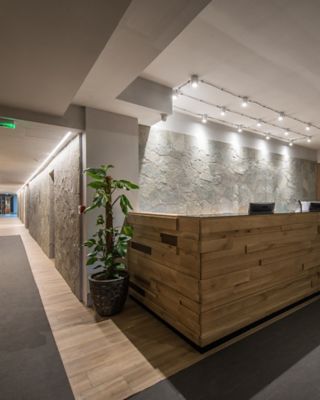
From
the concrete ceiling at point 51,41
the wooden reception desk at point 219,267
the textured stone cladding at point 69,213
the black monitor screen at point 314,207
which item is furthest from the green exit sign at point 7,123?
the black monitor screen at point 314,207

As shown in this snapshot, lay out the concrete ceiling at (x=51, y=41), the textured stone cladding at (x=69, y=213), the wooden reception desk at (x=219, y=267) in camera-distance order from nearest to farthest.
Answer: the concrete ceiling at (x=51, y=41) → the wooden reception desk at (x=219, y=267) → the textured stone cladding at (x=69, y=213)

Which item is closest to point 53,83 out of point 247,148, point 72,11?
point 72,11

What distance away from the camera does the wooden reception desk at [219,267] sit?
83.7 inches

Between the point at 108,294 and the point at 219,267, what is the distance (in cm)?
139

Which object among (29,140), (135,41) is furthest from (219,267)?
(29,140)

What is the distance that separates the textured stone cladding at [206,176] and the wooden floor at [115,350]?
1765mm

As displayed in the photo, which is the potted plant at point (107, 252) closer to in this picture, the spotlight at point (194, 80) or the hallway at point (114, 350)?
the hallway at point (114, 350)

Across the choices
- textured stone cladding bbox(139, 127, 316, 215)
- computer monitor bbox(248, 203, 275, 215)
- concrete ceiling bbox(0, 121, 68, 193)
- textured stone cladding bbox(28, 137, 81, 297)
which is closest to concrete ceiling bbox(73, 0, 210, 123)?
concrete ceiling bbox(0, 121, 68, 193)

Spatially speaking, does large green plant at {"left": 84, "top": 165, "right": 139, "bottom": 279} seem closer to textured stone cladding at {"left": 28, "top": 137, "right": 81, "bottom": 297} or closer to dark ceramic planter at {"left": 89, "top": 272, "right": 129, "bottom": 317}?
dark ceramic planter at {"left": 89, "top": 272, "right": 129, "bottom": 317}

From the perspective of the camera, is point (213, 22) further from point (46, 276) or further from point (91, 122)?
point (46, 276)

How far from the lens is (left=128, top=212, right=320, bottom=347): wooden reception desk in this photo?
213 centimetres

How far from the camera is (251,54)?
102 inches

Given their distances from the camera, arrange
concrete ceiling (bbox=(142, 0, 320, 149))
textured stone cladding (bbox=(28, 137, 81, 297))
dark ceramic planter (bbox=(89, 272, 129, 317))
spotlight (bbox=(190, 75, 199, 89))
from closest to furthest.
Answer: concrete ceiling (bbox=(142, 0, 320, 149)) → dark ceramic planter (bbox=(89, 272, 129, 317)) → spotlight (bbox=(190, 75, 199, 89)) → textured stone cladding (bbox=(28, 137, 81, 297))

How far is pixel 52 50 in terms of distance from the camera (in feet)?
5.46
